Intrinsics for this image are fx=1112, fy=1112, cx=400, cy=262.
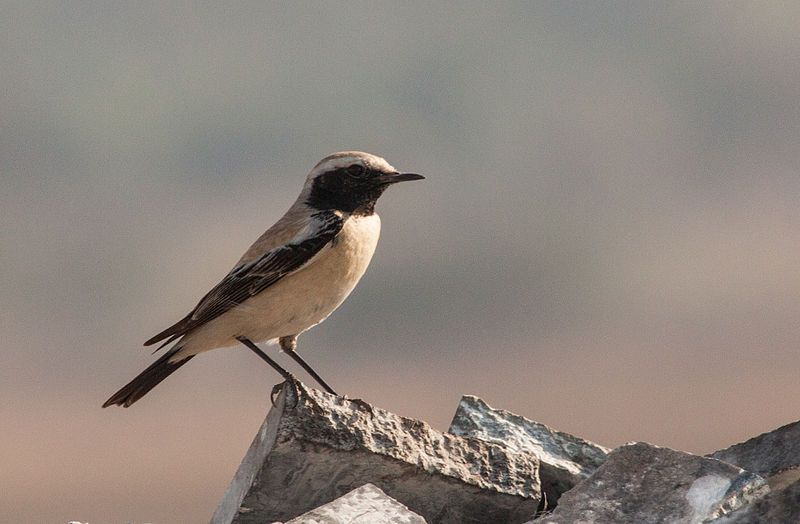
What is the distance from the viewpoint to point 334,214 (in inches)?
381

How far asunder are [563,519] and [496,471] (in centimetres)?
118

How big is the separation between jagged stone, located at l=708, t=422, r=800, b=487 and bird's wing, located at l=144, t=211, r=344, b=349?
373cm

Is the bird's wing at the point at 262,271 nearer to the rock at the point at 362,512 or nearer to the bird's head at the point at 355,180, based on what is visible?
the bird's head at the point at 355,180

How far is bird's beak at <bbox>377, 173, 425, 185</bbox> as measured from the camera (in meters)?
10.0

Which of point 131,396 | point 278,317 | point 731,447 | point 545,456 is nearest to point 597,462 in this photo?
point 545,456

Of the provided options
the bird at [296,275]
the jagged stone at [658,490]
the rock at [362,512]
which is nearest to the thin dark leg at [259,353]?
the bird at [296,275]

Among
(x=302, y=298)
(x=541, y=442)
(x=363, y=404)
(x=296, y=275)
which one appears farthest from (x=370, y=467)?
(x=541, y=442)

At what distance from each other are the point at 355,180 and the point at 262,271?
1277 mm

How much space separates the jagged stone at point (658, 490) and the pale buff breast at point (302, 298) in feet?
9.28

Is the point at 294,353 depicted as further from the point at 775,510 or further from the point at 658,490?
the point at 775,510

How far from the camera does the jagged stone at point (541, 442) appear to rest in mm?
9195

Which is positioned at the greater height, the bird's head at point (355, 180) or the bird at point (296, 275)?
the bird's head at point (355, 180)

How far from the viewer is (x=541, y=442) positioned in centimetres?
961

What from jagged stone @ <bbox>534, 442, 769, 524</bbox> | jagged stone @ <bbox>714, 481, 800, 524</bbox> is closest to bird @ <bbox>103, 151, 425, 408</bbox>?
jagged stone @ <bbox>534, 442, 769, 524</bbox>
